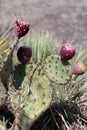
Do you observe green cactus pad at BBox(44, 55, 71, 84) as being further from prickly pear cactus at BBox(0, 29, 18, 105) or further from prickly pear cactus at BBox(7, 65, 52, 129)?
prickly pear cactus at BBox(0, 29, 18, 105)

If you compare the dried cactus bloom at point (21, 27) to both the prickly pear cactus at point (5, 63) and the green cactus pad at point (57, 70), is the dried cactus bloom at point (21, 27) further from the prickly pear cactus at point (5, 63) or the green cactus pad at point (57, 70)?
the green cactus pad at point (57, 70)

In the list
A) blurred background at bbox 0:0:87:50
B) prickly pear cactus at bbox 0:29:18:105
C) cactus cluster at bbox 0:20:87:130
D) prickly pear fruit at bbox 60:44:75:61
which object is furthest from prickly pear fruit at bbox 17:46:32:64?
blurred background at bbox 0:0:87:50

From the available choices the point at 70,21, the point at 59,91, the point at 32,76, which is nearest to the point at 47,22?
the point at 70,21

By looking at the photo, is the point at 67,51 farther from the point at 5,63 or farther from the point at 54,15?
the point at 54,15

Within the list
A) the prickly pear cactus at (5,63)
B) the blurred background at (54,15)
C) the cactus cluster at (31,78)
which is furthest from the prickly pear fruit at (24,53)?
the blurred background at (54,15)

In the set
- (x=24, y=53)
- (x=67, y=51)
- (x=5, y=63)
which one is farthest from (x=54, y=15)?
(x=5, y=63)

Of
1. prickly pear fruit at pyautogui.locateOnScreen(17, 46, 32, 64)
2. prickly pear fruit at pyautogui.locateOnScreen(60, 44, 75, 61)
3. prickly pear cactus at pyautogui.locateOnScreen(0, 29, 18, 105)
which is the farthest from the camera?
prickly pear fruit at pyautogui.locateOnScreen(17, 46, 32, 64)

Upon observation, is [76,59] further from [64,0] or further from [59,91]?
[64,0]
